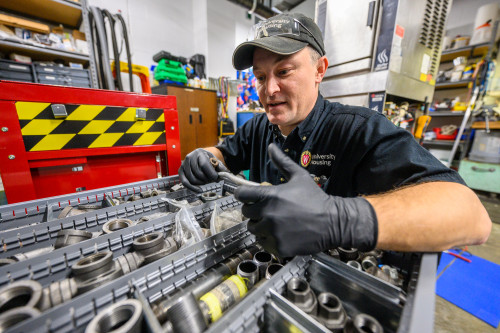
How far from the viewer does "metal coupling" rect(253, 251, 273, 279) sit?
0.59 metres

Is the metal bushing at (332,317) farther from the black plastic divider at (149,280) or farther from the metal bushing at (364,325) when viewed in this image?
the black plastic divider at (149,280)

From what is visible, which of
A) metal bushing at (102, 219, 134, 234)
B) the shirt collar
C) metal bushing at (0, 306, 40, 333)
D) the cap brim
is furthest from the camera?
the shirt collar

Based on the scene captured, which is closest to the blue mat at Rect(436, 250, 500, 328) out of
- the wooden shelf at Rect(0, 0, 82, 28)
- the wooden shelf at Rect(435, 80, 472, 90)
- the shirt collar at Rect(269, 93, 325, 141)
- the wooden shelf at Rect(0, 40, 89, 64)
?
the shirt collar at Rect(269, 93, 325, 141)

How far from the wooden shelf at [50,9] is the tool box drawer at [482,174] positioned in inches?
238

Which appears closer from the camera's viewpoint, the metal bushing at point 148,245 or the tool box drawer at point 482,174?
the metal bushing at point 148,245

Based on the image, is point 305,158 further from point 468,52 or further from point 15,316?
point 468,52

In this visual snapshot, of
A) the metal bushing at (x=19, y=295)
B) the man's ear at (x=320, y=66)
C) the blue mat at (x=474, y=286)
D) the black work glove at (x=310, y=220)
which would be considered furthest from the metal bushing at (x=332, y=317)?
the blue mat at (x=474, y=286)

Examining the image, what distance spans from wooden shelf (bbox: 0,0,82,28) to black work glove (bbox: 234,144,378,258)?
3275 millimetres

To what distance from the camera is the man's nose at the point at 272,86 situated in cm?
101

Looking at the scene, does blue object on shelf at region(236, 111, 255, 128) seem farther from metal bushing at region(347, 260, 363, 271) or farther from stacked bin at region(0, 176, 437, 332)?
metal bushing at region(347, 260, 363, 271)

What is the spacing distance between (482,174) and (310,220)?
4463mm

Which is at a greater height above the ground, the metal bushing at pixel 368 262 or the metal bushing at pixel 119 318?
the metal bushing at pixel 119 318

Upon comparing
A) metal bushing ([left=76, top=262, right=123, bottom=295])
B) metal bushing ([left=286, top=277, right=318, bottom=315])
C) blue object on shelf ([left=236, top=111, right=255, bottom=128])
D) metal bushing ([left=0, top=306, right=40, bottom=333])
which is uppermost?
Answer: blue object on shelf ([left=236, top=111, right=255, bottom=128])

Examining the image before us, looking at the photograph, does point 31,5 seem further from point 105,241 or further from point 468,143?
point 468,143
